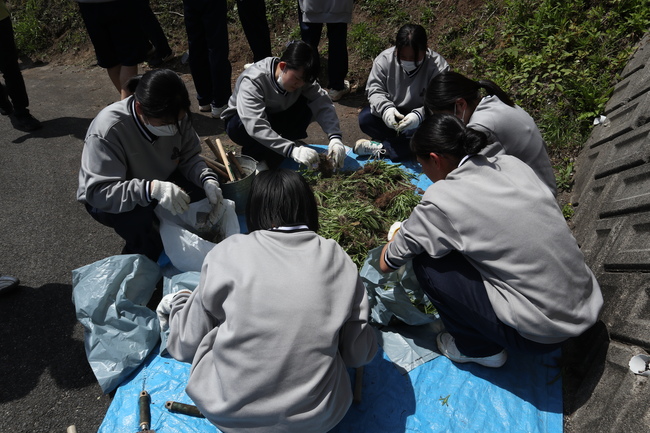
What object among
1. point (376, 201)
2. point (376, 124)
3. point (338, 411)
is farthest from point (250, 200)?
point (376, 124)

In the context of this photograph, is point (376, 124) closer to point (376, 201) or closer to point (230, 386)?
point (376, 201)

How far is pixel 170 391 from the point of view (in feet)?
7.14

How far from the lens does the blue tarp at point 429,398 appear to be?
6.68 ft

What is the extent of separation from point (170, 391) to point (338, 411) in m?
0.96

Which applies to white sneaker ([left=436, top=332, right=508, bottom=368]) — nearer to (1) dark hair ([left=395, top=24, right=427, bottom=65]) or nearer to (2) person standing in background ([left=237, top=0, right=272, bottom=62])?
(1) dark hair ([left=395, top=24, right=427, bottom=65])

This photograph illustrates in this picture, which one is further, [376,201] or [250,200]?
[376,201]

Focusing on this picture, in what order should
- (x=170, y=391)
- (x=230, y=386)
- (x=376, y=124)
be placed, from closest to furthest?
(x=230, y=386)
(x=170, y=391)
(x=376, y=124)

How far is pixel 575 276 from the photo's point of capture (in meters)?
1.77

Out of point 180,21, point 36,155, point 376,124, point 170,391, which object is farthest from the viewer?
point 180,21

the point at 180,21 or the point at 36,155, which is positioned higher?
the point at 180,21

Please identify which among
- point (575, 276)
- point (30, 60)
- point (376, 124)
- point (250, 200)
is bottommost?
point (30, 60)

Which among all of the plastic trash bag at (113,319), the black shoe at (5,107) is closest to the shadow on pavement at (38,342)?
the plastic trash bag at (113,319)

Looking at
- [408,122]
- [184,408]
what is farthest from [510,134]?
[184,408]

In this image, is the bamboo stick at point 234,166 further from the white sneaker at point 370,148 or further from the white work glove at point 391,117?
the white work glove at point 391,117
